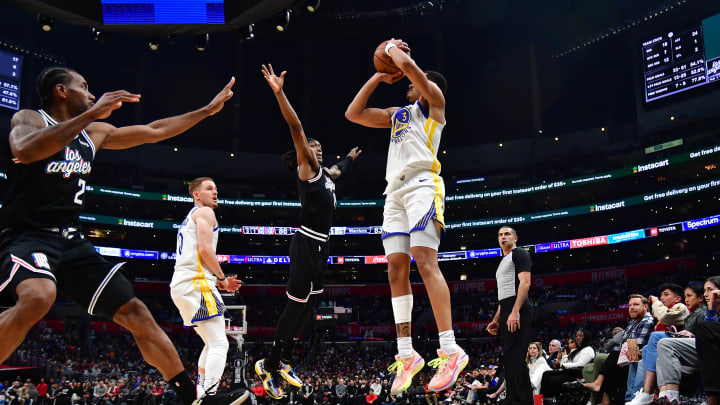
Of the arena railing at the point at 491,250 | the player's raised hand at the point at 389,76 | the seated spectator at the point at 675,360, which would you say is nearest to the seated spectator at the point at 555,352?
the seated spectator at the point at 675,360

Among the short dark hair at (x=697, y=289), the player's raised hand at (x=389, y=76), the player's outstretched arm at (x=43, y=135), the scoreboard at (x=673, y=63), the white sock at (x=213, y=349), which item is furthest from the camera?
the scoreboard at (x=673, y=63)

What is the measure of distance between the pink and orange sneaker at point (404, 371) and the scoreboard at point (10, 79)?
3593 centimetres

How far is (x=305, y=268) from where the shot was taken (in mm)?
6633

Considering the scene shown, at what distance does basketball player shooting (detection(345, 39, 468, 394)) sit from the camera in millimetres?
4906

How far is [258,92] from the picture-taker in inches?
1628

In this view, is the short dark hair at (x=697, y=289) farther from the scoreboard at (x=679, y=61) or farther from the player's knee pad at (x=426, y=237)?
the scoreboard at (x=679, y=61)

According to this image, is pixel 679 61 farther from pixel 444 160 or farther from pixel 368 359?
pixel 368 359

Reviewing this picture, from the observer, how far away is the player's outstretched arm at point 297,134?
611cm

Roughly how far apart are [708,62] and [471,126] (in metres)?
15.6

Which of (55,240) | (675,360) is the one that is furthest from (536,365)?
(55,240)

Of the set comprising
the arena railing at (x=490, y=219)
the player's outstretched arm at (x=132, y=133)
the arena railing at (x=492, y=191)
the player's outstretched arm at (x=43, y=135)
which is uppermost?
the arena railing at (x=492, y=191)

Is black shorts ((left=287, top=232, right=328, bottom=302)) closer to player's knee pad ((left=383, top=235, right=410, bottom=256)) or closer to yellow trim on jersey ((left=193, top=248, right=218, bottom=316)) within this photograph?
yellow trim on jersey ((left=193, top=248, right=218, bottom=316))

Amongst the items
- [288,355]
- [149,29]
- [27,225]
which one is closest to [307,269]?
[288,355]

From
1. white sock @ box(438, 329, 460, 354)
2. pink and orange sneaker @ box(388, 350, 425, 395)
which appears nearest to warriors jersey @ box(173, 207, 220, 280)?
pink and orange sneaker @ box(388, 350, 425, 395)
